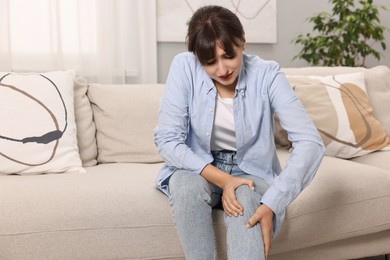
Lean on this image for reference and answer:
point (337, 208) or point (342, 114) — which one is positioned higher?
point (342, 114)

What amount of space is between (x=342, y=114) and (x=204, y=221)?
1141mm

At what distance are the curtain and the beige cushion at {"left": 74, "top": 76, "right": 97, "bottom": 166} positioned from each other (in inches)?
31.1

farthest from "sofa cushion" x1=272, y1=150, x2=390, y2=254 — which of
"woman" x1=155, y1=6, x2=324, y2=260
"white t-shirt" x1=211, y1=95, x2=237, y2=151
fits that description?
"white t-shirt" x1=211, y1=95, x2=237, y2=151

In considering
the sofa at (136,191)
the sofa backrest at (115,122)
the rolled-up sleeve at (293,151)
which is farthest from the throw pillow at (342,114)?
the rolled-up sleeve at (293,151)

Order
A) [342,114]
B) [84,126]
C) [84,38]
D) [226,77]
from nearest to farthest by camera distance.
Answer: [226,77]
[84,126]
[342,114]
[84,38]

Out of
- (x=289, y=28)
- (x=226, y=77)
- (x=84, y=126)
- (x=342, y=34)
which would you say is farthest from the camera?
(x=289, y=28)

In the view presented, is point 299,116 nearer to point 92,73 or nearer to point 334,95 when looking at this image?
point 334,95

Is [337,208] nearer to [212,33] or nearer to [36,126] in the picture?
[212,33]

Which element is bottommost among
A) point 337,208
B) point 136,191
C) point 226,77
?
point 337,208

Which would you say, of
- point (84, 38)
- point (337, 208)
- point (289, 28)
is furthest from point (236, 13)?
point (337, 208)

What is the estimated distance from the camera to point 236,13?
11.6 feet

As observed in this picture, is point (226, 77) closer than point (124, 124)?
Yes

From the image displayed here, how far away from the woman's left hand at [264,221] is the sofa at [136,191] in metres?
0.23

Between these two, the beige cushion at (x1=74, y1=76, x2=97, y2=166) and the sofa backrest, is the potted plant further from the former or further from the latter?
the beige cushion at (x1=74, y1=76, x2=97, y2=166)
